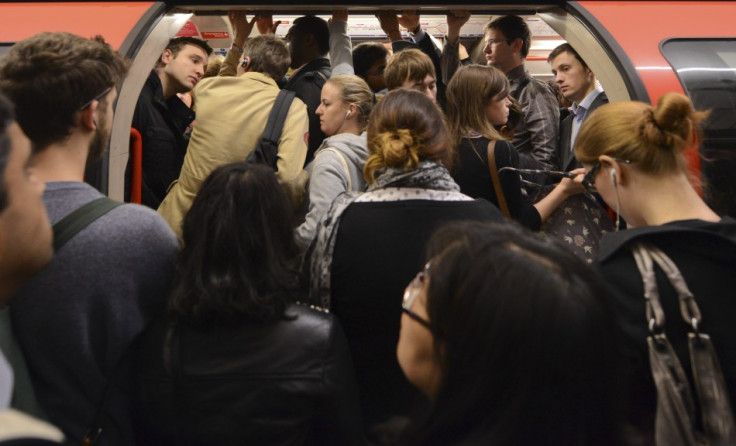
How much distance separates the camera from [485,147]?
2.58 metres

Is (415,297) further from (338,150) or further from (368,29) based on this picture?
(368,29)

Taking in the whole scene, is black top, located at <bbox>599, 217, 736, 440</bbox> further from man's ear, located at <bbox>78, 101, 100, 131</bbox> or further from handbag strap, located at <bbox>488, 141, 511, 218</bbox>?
man's ear, located at <bbox>78, 101, 100, 131</bbox>

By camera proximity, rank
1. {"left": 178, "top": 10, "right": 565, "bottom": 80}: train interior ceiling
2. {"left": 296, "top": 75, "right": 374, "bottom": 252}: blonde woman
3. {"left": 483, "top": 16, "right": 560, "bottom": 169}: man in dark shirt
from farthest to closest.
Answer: {"left": 178, "top": 10, "right": 565, "bottom": 80}: train interior ceiling < {"left": 483, "top": 16, "right": 560, "bottom": 169}: man in dark shirt < {"left": 296, "top": 75, "right": 374, "bottom": 252}: blonde woman

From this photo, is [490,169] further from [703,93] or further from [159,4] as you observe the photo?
[159,4]

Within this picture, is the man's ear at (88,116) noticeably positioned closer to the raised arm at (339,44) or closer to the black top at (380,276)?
the black top at (380,276)

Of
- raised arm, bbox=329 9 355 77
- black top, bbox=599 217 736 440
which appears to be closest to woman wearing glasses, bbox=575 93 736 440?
black top, bbox=599 217 736 440

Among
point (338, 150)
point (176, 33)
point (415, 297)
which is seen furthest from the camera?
point (176, 33)

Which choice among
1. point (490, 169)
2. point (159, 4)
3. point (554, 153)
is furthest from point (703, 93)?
point (159, 4)

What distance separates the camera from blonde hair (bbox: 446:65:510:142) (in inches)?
104

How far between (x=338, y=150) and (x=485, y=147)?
0.63m

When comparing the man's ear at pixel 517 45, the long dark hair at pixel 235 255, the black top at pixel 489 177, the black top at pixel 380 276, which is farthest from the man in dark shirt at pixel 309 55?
the long dark hair at pixel 235 255

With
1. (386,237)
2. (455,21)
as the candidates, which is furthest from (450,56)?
(386,237)

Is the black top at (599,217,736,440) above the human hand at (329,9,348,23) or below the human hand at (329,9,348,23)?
below

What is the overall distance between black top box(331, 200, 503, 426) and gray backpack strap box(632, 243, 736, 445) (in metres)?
0.66
